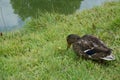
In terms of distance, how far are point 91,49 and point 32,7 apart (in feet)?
25.3

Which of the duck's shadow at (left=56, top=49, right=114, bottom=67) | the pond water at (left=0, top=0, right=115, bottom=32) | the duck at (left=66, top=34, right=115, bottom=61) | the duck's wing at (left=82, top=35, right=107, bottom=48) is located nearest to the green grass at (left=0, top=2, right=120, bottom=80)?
the duck's shadow at (left=56, top=49, right=114, bottom=67)

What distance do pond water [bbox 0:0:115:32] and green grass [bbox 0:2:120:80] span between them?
80.2 inches

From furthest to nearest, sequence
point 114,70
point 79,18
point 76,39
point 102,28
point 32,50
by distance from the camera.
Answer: point 79,18 → point 102,28 → point 32,50 → point 76,39 → point 114,70

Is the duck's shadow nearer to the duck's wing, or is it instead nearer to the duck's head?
the duck's head

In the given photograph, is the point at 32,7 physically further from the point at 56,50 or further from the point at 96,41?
the point at 96,41

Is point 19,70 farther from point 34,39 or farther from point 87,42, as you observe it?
point 34,39

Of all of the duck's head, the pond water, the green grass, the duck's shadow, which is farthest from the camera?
the pond water

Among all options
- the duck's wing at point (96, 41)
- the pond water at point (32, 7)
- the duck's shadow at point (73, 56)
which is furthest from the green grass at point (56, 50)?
the pond water at point (32, 7)

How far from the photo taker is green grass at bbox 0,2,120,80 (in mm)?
5852

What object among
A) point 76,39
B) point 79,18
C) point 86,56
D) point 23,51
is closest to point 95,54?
point 86,56

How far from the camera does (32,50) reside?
7141 mm

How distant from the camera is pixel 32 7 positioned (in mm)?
13516

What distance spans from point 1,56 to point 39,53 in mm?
718

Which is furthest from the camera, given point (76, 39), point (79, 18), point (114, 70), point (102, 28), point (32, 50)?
point (79, 18)
